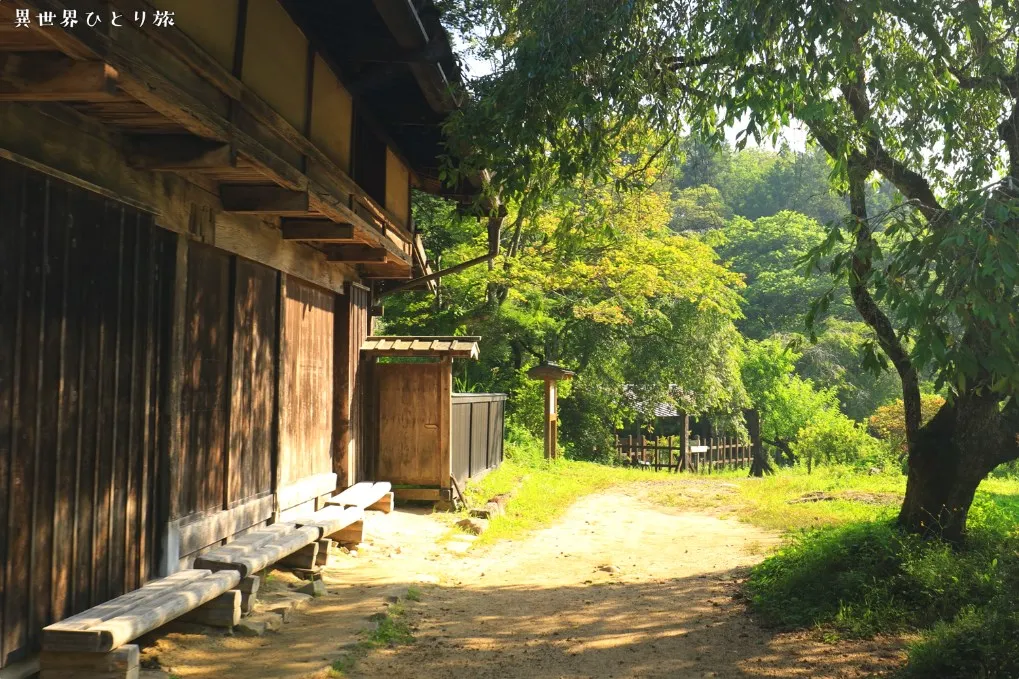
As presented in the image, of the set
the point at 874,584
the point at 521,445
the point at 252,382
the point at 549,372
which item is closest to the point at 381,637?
the point at 252,382

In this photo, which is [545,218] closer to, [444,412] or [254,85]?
[444,412]

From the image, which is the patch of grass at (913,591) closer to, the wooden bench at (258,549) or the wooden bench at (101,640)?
the wooden bench at (258,549)

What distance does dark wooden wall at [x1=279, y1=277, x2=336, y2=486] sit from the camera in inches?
336

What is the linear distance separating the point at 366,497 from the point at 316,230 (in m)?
3.34

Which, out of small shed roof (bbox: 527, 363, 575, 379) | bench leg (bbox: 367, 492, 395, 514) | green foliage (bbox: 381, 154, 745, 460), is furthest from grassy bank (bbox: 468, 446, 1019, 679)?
green foliage (bbox: 381, 154, 745, 460)

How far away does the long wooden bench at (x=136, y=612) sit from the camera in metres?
4.26

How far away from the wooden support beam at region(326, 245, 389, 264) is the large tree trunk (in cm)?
561

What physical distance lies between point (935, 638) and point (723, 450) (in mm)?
28296

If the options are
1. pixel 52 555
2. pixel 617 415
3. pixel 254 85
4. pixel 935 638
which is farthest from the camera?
pixel 617 415

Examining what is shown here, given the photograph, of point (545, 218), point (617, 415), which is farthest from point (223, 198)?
point (617, 415)

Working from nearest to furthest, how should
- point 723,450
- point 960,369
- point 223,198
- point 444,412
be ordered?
point 960,369 → point 223,198 → point 444,412 → point 723,450

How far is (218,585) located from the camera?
5543mm

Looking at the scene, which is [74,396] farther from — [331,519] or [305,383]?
[305,383]

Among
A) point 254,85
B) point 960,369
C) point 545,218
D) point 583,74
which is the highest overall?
point 545,218
